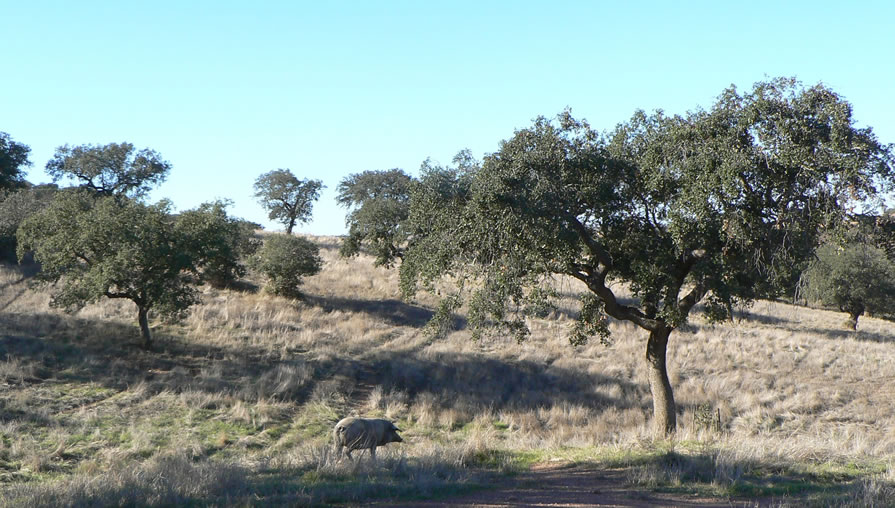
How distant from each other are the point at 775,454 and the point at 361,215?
30.3m

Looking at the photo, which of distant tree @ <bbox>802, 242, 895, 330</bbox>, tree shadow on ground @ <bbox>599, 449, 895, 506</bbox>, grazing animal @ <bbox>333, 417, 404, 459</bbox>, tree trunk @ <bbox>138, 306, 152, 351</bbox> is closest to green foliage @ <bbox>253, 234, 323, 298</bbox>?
tree trunk @ <bbox>138, 306, 152, 351</bbox>

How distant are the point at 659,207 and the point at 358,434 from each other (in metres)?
7.92

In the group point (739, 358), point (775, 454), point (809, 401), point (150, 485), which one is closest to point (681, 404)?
point (809, 401)

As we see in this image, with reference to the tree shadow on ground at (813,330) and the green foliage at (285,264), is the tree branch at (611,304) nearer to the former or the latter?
the green foliage at (285,264)

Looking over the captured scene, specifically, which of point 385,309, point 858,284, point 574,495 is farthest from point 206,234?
point 858,284

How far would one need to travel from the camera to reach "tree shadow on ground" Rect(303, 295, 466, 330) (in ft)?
104

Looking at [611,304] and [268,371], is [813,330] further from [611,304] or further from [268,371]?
[268,371]

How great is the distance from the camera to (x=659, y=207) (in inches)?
556

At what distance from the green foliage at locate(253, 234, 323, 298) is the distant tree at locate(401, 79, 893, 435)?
18.5 meters

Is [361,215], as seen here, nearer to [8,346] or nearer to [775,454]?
[8,346]

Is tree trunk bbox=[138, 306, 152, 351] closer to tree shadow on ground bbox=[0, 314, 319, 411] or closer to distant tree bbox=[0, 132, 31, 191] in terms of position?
tree shadow on ground bbox=[0, 314, 319, 411]

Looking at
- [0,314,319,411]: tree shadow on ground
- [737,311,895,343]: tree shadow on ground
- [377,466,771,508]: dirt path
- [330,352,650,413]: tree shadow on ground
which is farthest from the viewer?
[737,311,895,343]: tree shadow on ground

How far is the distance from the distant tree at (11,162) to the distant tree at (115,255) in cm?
2614

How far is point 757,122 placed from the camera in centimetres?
1242
